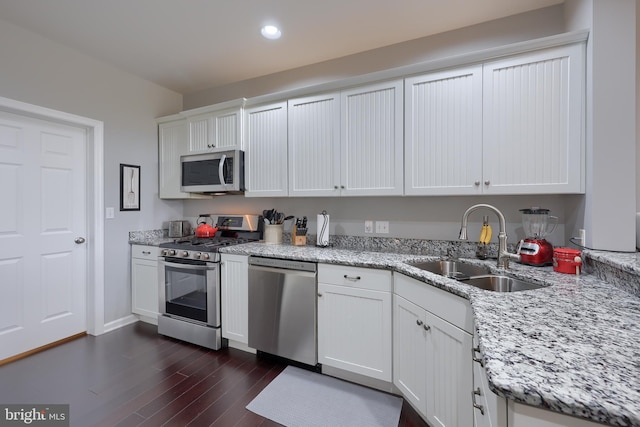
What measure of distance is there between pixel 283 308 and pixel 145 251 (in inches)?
71.7

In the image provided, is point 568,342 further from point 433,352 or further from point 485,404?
point 433,352

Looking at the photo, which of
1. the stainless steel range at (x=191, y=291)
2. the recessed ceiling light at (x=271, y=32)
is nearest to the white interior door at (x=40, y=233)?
the stainless steel range at (x=191, y=291)

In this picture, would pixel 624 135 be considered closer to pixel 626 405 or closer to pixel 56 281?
pixel 626 405

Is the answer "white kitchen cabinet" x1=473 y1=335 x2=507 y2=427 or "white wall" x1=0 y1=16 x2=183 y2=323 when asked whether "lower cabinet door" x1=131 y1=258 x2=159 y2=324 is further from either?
"white kitchen cabinet" x1=473 y1=335 x2=507 y2=427

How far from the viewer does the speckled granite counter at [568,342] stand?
1.86 ft

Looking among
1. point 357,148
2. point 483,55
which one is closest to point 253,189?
point 357,148

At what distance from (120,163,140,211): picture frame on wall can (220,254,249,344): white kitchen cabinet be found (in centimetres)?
146

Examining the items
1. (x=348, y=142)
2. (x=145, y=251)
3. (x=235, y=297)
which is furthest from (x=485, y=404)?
(x=145, y=251)

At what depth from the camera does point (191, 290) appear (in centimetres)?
272

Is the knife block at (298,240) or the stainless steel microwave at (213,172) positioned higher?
the stainless steel microwave at (213,172)

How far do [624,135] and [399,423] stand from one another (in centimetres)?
215

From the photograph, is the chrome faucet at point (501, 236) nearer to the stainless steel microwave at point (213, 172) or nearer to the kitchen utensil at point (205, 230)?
the stainless steel microwave at point (213, 172)

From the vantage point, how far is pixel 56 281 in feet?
8.82

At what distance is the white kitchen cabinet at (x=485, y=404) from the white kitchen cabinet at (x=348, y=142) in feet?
4.72
